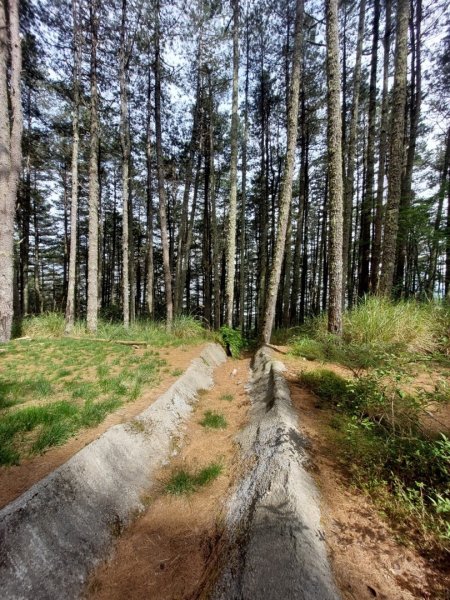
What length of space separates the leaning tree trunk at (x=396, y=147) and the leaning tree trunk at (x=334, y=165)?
1.87 meters

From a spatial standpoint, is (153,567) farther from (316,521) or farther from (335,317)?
(335,317)

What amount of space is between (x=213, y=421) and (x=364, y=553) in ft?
7.52

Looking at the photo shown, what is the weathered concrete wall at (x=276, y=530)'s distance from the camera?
131cm

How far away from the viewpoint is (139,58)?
1014 cm

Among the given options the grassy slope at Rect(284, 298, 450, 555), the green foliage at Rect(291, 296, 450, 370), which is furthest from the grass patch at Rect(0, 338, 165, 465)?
the green foliage at Rect(291, 296, 450, 370)

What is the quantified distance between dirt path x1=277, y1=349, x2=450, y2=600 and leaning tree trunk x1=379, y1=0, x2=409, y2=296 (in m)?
5.61

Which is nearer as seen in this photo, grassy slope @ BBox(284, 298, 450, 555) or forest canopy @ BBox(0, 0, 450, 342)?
grassy slope @ BBox(284, 298, 450, 555)

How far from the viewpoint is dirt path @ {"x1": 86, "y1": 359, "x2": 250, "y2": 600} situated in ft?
5.14

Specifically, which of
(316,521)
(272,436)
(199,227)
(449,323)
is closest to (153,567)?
(316,521)

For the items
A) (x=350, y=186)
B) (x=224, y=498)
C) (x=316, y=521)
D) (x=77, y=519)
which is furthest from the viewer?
(x=350, y=186)

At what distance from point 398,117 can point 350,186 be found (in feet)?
10.3

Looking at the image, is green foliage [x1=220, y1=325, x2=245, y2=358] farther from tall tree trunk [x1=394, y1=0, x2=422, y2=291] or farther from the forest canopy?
tall tree trunk [x1=394, y1=0, x2=422, y2=291]

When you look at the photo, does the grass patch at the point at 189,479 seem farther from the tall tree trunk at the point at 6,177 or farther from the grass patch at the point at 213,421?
the tall tree trunk at the point at 6,177

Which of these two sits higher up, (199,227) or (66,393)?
(199,227)
